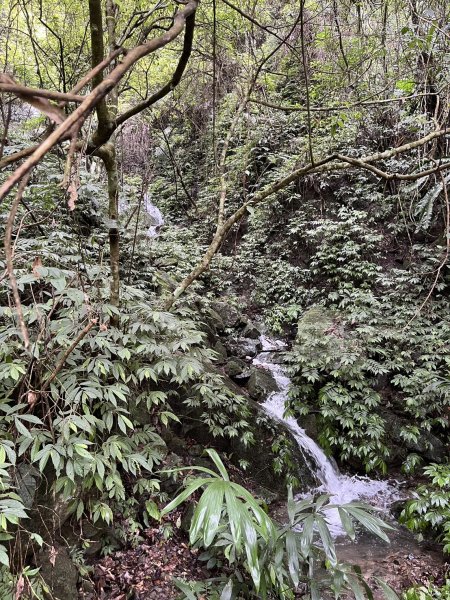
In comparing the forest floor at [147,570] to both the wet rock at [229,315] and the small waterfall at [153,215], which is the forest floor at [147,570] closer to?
the wet rock at [229,315]

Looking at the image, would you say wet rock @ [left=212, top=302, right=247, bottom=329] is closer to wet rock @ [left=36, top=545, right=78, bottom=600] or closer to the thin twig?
wet rock @ [left=36, top=545, right=78, bottom=600]

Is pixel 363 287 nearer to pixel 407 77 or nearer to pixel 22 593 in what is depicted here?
pixel 407 77

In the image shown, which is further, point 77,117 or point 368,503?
point 368,503

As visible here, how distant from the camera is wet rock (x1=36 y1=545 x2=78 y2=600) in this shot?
229 centimetres

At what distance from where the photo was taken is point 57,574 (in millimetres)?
2336

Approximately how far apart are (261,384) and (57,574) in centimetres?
387

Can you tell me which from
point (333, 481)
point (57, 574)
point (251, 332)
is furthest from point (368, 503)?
point (57, 574)

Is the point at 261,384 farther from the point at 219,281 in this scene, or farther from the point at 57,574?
the point at 57,574

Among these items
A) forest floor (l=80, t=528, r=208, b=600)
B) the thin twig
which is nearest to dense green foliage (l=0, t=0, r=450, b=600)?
the thin twig

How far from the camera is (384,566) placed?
3578mm

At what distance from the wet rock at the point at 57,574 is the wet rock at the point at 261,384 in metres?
3.52

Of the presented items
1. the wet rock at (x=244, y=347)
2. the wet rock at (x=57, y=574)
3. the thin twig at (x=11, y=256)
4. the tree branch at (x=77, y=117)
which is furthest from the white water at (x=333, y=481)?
the tree branch at (x=77, y=117)

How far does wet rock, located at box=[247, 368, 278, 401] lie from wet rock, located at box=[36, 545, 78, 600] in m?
3.52

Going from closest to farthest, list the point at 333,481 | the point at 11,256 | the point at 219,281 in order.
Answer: the point at 11,256, the point at 333,481, the point at 219,281
